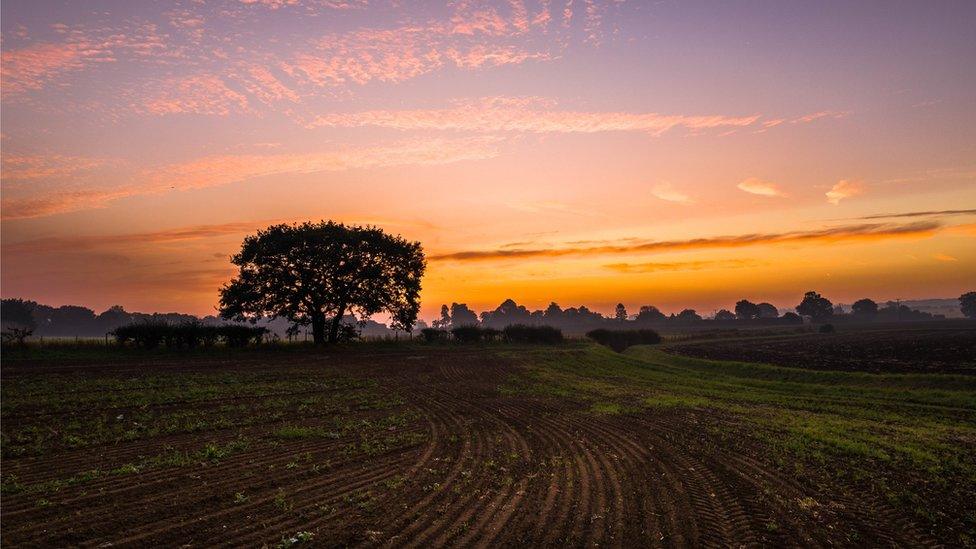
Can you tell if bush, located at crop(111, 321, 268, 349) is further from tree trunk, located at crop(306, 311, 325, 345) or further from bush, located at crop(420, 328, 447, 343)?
bush, located at crop(420, 328, 447, 343)

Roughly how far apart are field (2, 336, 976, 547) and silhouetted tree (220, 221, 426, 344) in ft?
85.4


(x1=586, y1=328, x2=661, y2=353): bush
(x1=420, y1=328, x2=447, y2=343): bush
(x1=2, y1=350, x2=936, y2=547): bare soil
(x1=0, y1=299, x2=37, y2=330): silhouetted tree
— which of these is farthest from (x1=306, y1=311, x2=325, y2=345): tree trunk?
(x1=0, y1=299, x2=37, y2=330): silhouetted tree

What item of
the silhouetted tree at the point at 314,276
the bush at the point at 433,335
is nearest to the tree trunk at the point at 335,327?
the silhouetted tree at the point at 314,276

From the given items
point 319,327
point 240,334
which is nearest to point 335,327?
point 319,327

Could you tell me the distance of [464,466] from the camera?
14.5m

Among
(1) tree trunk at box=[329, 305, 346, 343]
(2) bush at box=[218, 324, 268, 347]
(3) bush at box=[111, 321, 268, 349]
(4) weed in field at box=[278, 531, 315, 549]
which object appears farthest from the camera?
(1) tree trunk at box=[329, 305, 346, 343]

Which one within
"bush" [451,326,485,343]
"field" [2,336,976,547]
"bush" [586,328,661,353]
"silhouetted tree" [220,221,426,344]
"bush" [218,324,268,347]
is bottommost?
"bush" [586,328,661,353]

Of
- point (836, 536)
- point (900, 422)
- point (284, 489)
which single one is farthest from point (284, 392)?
point (900, 422)

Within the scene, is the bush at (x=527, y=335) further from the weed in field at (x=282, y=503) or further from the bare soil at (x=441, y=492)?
the weed in field at (x=282, y=503)

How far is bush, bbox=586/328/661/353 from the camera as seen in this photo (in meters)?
98.2

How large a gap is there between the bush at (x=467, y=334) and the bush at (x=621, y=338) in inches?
1131

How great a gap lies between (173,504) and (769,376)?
4816cm

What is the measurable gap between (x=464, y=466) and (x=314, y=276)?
159 ft

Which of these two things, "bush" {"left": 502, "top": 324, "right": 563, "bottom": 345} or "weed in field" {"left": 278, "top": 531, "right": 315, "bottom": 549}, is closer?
"weed in field" {"left": 278, "top": 531, "right": 315, "bottom": 549}
